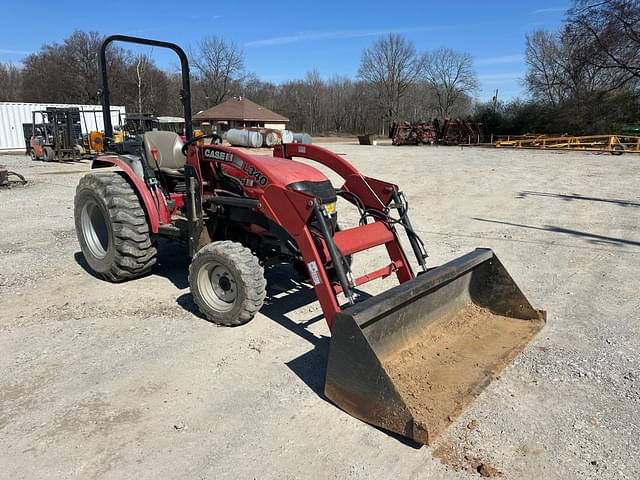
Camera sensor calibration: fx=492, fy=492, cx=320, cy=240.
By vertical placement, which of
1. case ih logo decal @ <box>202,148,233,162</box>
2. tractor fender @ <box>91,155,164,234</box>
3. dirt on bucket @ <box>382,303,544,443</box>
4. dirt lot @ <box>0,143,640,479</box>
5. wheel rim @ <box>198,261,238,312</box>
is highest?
case ih logo decal @ <box>202,148,233,162</box>

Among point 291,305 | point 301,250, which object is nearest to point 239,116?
point 291,305

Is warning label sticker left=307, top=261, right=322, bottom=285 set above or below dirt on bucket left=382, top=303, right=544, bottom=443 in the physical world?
above

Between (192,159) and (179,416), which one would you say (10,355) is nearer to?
(179,416)

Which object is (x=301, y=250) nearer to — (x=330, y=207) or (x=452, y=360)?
(x=330, y=207)

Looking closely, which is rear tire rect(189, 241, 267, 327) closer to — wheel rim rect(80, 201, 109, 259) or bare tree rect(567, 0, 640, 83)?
wheel rim rect(80, 201, 109, 259)

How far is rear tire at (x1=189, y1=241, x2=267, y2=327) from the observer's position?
4.02 metres

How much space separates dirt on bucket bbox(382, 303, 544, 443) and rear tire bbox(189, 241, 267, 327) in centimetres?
126

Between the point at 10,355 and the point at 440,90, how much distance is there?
242 ft

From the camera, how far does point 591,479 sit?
8.37 feet

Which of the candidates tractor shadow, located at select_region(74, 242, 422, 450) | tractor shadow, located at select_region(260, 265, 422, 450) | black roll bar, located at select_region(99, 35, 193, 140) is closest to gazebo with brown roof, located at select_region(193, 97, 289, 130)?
tractor shadow, located at select_region(74, 242, 422, 450)

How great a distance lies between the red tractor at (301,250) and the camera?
2977 mm

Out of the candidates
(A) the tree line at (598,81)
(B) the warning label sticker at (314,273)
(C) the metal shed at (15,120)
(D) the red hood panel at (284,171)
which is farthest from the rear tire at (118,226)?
(A) the tree line at (598,81)

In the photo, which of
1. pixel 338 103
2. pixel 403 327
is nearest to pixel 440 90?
pixel 338 103

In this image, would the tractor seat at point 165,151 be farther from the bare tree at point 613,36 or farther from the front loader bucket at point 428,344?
the bare tree at point 613,36
